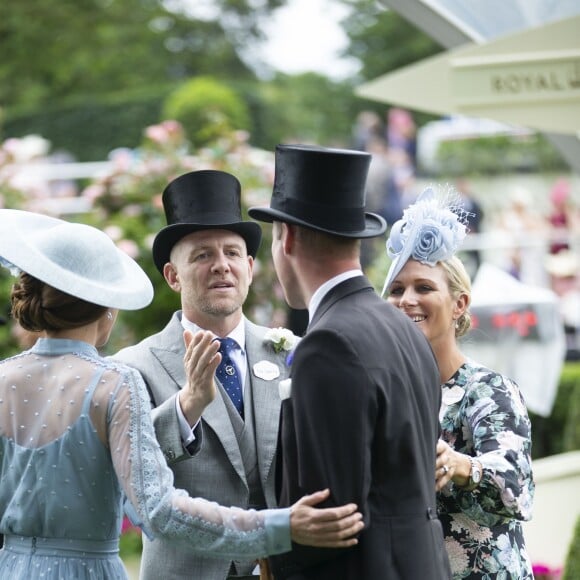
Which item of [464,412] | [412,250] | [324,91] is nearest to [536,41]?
[412,250]

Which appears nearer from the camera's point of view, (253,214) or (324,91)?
(253,214)

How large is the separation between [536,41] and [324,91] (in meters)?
29.0

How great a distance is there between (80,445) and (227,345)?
3.49ft

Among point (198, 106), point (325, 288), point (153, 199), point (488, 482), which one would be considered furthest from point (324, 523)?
point (198, 106)

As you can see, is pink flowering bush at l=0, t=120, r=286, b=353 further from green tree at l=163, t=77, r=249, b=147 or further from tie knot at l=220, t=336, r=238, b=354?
green tree at l=163, t=77, r=249, b=147

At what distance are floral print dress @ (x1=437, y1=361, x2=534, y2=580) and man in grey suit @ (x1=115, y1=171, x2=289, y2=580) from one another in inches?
22.9

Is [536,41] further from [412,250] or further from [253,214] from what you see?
[253,214]

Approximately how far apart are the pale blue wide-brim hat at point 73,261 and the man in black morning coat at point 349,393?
0.41 m

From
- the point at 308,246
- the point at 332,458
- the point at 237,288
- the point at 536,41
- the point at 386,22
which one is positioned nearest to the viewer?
the point at 332,458

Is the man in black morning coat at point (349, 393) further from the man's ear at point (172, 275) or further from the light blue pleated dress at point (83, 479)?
the man's ear at point (172, 275)

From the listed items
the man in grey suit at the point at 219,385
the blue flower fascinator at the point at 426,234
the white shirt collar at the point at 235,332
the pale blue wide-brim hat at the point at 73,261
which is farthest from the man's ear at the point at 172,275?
the pale blue wide-brim hat at the point at 73,261

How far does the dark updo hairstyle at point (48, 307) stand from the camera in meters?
3.29

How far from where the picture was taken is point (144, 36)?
29484 millimetres

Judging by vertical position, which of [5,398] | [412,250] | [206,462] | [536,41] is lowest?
[206,462]
